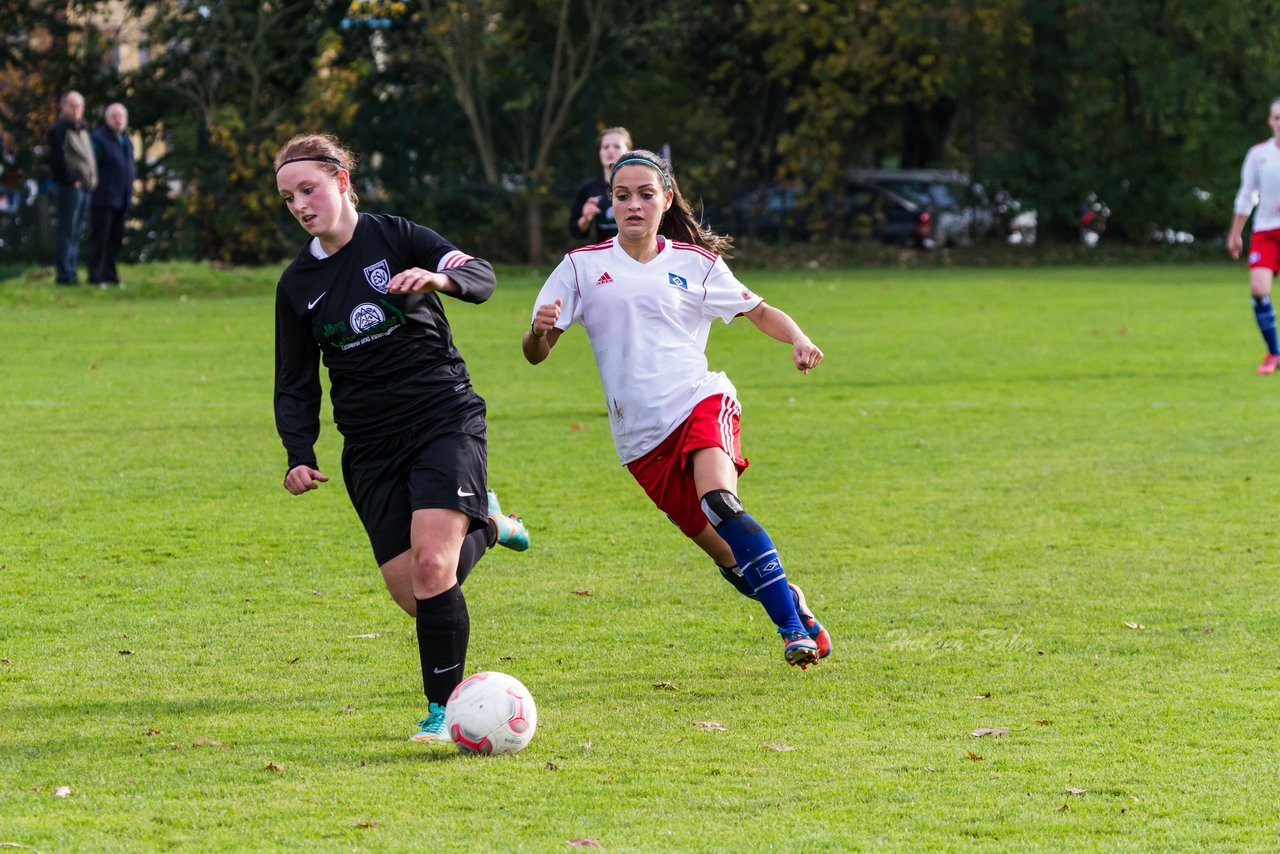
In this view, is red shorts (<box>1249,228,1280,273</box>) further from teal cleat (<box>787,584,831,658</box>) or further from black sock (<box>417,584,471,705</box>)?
black sock (<box>417,584,471,705</box>)

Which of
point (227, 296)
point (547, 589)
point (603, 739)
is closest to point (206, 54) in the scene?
point (227, 296)

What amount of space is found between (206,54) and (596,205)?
56.9 ft

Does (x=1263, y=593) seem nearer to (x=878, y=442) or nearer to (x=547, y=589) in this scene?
(x=547, y=589)

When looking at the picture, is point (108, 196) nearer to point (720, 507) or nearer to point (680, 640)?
point (680, 640)

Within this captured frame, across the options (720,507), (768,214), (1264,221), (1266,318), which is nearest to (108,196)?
(768,214)

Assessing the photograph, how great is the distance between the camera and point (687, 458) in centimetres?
580

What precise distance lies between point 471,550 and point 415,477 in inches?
15.0

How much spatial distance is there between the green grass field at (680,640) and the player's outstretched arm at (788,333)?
1.05m

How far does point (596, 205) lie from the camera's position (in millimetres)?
12000

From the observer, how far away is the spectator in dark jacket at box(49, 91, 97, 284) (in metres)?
20.4

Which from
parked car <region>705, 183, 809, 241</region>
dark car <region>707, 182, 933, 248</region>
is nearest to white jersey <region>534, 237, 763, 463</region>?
dark car <region>707, 182, 933, 248</region>

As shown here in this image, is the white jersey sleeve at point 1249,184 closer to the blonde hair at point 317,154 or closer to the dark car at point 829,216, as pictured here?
the blonde hair at point 317,154

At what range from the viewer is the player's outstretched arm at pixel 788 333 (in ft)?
18.5

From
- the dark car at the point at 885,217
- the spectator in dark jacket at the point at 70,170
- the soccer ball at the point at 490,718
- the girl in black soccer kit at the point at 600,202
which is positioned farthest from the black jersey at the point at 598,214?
the dark car at the point at 885,217
